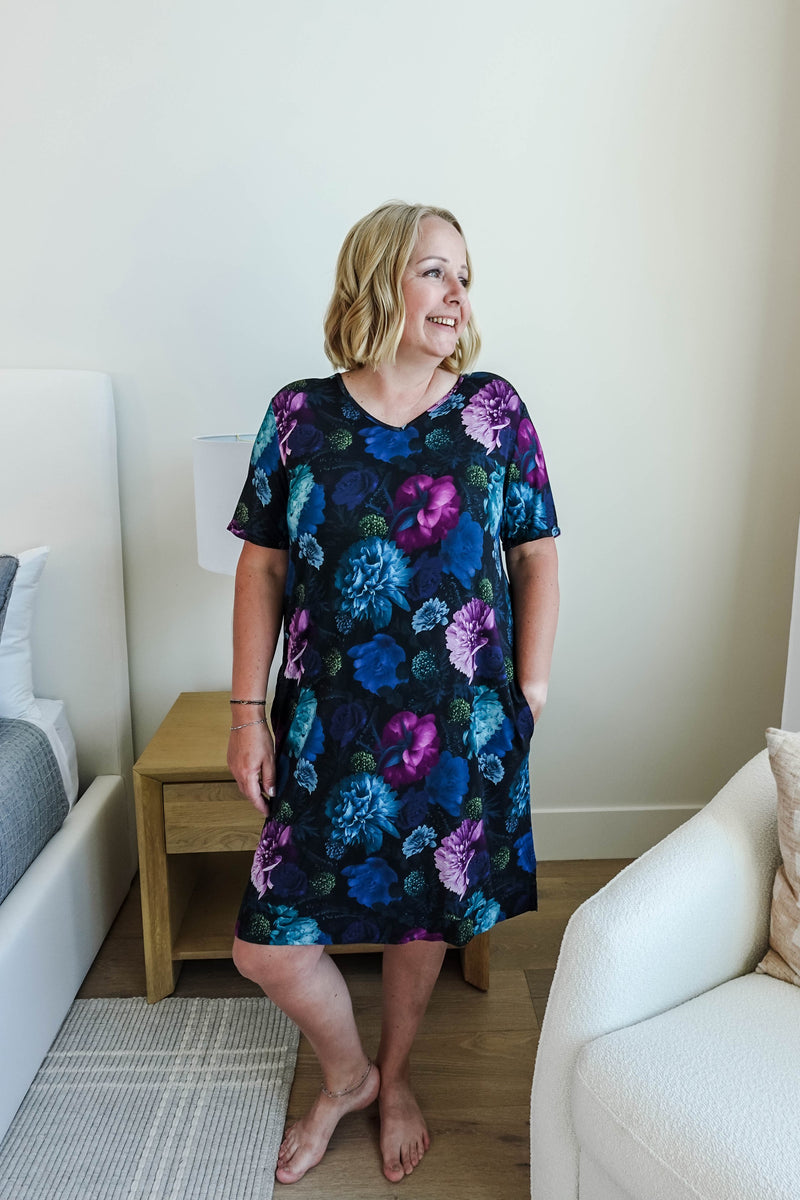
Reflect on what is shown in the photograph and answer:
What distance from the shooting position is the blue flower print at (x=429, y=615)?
4.46 ft

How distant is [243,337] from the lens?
2.18 m

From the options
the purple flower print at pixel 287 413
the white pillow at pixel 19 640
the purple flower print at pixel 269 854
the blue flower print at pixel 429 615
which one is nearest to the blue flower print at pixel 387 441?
the purple flower print at pixel 287 413

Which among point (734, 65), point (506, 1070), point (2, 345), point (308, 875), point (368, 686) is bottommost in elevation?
point (506, 1070)

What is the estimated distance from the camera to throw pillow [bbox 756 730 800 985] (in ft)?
4.28

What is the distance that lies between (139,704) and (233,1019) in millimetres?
815

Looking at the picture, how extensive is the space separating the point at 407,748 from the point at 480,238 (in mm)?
1311

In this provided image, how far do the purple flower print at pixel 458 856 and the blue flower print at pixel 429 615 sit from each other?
306 millimetres

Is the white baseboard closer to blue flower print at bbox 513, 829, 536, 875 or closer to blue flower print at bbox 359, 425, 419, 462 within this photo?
blue flower print at bbox 513, 829, 536, 875

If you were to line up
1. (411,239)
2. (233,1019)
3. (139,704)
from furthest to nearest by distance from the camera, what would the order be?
(139,704) < (233,1019) < (411,239)

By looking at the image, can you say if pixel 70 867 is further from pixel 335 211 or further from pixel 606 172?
pixel 606 172

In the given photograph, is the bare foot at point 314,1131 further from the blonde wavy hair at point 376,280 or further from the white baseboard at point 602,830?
the blonde wavy hair at point 376,280

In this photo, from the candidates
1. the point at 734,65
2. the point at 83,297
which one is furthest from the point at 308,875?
the point at 734,65

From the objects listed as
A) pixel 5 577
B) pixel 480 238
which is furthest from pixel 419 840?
pixel 480 238

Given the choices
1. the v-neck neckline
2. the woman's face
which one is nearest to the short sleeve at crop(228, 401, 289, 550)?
the v-neck neckline
